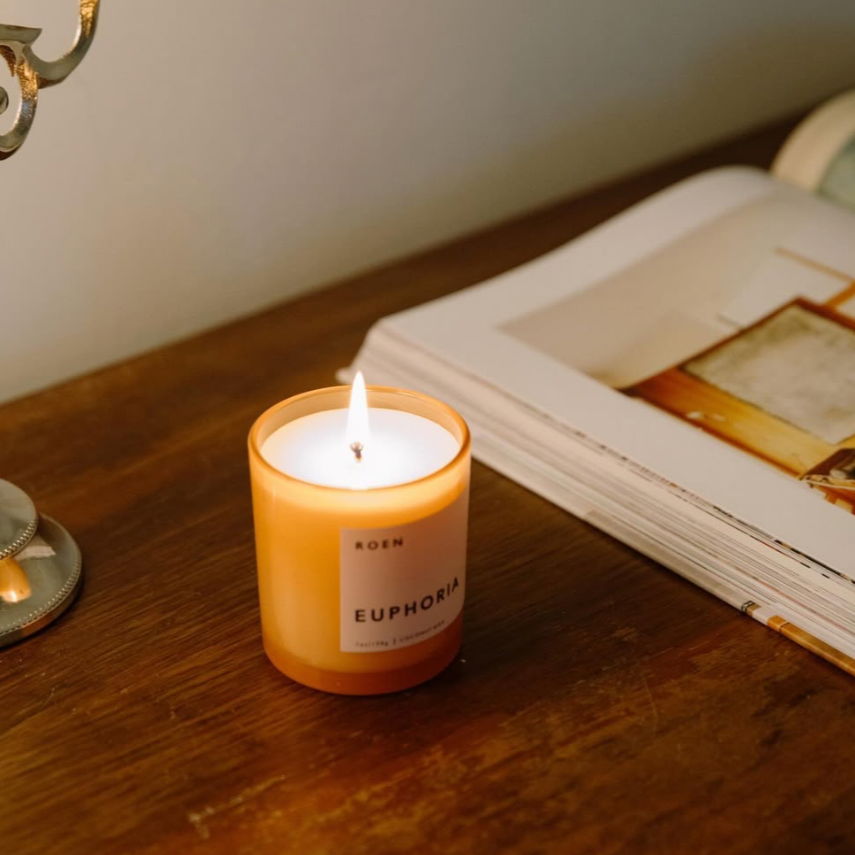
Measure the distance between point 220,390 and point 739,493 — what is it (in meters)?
0.31

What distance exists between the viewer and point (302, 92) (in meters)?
0.75

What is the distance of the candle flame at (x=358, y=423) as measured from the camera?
0.47m

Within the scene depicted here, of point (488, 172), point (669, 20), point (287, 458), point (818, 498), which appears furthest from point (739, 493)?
point (669, 20)

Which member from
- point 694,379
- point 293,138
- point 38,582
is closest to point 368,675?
point 38,582

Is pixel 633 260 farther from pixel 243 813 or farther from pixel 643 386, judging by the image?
pixel 243 813

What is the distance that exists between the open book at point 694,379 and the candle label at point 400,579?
13 centimetres

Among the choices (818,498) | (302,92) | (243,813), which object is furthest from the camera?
(302,92)

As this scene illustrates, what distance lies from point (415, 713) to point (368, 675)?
0.02 meters

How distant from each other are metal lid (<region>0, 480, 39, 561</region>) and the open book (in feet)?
0.72

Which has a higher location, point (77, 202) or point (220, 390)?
point (77, 202)

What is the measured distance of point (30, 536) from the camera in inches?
20.6

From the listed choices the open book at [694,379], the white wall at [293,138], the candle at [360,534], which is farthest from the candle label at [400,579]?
the white wall at [293,138]

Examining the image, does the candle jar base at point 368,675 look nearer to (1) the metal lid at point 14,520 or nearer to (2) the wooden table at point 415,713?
(2) the wooden table at point 415,713

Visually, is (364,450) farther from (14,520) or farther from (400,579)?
(14,520)
